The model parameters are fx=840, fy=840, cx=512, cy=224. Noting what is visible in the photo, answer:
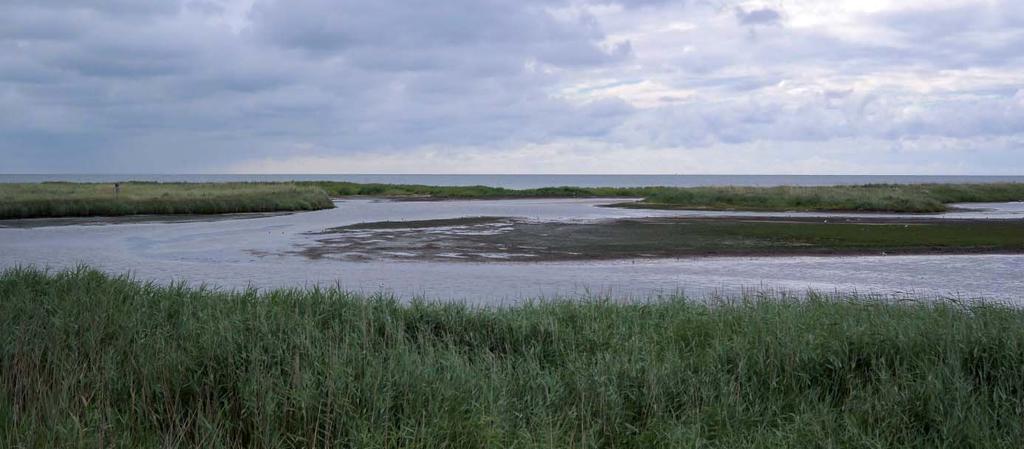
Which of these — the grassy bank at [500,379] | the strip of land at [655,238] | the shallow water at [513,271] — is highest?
the grassy bank at [500,379]

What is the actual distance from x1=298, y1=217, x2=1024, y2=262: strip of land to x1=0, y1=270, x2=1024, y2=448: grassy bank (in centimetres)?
1662

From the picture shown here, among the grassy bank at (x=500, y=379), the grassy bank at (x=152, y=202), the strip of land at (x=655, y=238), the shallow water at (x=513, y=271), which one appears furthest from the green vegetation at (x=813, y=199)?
the grassy bank at (x=500, y=379)

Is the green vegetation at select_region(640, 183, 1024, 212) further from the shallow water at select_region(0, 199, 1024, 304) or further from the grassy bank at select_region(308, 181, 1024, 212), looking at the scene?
the shallow water at select_region(0, 199, 1024, 304)

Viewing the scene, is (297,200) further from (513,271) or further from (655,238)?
(513,271)

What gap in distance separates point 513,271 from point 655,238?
40.8 ft

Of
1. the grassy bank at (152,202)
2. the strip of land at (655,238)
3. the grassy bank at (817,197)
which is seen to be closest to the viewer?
the strip of land at (655,238)

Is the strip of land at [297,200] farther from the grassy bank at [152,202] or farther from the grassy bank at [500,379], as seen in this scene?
the grassy bank at [500,379]

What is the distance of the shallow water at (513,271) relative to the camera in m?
20.5

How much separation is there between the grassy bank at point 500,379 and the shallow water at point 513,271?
21.0 ft

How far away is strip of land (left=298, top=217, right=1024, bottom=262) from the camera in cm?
2998

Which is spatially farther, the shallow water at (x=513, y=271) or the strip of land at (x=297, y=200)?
the strip of land at (x=297, y=200)

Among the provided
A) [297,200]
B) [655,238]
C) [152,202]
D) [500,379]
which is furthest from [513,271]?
[297,200]

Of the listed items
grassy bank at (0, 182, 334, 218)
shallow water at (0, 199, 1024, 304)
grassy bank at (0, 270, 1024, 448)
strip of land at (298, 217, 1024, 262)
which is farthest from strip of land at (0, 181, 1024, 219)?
grassy bank at (0, 270, 1024, 448)

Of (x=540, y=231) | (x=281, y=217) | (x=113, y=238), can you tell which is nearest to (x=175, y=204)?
(x=281, y=217)
